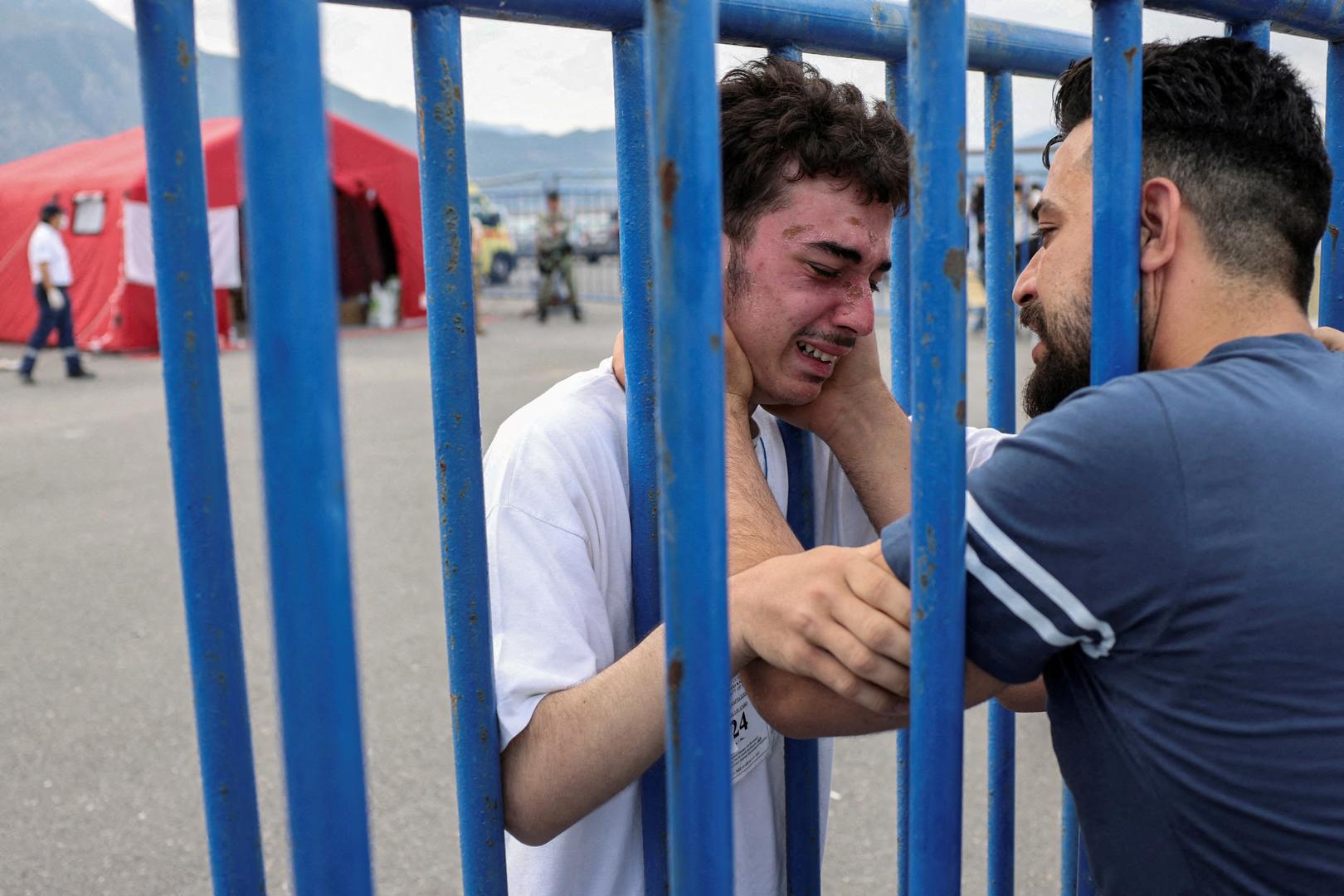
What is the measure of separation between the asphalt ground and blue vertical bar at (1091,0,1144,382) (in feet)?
2.36

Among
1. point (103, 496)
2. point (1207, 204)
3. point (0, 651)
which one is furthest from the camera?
point (103, 496)

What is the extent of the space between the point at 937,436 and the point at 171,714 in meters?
3.62

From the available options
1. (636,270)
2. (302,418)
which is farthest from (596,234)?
(302,418)

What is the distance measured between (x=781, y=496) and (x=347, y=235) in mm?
15760

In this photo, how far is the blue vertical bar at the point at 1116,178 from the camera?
108 cm

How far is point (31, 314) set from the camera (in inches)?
619

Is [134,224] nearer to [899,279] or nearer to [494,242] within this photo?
[494,242]

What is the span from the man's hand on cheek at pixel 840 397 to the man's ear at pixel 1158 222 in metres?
0.63

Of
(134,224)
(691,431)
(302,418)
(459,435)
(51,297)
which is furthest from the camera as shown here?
(134,224)

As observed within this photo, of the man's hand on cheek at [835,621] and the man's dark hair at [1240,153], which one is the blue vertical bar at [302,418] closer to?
the man's hand on cheek at [835,621]

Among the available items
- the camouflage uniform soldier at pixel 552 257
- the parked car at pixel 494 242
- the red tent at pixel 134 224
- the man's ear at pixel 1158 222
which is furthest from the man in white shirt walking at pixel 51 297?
the man's ear at pixel 1158 222

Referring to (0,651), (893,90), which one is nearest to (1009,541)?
(893,90)

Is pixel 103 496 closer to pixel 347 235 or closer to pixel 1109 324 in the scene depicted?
pixel 1109 324

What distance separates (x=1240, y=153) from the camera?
128cm
